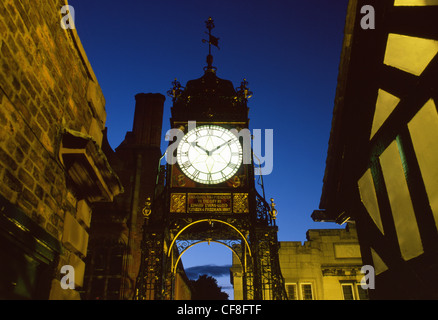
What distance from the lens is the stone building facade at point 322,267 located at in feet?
43.9

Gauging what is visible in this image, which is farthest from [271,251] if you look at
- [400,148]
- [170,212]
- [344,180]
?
[400,148]

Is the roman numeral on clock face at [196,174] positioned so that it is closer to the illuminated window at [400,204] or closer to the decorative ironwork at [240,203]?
the decorative ironwork at [240,203]

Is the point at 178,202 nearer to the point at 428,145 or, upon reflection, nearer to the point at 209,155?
the point at 209,155

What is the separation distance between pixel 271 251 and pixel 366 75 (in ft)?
20.0

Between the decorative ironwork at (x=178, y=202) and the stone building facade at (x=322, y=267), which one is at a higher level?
the decorative ironwork at (x=178, y=202)

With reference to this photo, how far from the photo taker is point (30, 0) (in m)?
3.37

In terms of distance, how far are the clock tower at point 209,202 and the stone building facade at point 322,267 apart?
3.90 m

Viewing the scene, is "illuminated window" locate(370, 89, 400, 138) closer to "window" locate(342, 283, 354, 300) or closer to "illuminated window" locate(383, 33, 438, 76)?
"illuminated window" locate(383, 33, 438, 76)

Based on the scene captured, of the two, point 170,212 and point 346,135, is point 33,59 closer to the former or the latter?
point 346,135

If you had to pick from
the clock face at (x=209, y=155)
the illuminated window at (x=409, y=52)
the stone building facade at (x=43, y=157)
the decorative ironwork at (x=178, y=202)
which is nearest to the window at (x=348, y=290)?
the clock face at (x=209, y=155)

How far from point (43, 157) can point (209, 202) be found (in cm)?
656

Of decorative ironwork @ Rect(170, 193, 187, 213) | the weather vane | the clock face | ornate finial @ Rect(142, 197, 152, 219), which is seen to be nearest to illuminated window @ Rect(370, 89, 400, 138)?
the clock face

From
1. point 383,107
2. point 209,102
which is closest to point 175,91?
point 209,102

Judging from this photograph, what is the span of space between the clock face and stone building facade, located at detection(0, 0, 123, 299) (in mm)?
5258
